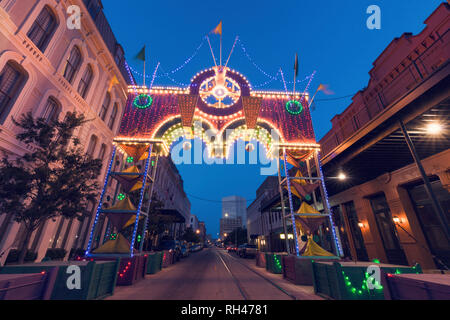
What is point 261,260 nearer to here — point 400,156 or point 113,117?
point 400,156

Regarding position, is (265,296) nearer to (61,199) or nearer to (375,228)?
(61,199)

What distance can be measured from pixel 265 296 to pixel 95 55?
19603mm

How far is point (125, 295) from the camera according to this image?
625 centimetres

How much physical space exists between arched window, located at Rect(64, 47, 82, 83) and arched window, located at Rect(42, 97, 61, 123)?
7.11 feet

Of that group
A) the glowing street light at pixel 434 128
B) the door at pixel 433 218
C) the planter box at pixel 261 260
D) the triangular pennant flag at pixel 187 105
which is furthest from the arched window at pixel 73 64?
the door at pixel 433 218

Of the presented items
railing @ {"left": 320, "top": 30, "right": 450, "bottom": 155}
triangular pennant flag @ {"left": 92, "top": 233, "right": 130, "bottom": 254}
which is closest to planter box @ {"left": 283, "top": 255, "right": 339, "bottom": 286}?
railing @ {"left": 320, "top": 30, "right": 450, "bottom": 155}

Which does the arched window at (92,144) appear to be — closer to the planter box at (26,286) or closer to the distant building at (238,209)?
the planter box at (26,286)

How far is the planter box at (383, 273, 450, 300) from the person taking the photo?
2.95m

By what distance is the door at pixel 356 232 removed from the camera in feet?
47.6

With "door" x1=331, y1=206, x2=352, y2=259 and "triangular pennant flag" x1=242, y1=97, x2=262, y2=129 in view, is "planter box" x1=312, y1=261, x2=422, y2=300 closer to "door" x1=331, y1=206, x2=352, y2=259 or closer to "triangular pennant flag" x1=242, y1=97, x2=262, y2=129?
"triangular pennant flag" x1=242, y1=97, x2=262, y2=129

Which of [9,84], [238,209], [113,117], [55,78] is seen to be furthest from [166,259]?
[238,209]

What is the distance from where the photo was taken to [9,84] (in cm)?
912

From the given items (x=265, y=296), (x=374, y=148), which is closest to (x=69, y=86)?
(x=265, y=296)

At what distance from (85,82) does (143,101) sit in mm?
5772
